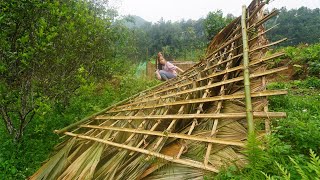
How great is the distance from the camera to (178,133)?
2318 millimetres

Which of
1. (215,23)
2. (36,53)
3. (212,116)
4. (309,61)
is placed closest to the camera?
(212,116)

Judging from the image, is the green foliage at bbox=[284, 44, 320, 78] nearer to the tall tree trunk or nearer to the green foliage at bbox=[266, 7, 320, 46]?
the tall tree trunk

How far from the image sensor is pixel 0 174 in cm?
280

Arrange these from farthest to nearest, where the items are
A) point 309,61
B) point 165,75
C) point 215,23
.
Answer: point 215,23 → point 165,75 → point 309,61

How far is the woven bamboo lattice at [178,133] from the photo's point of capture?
76.8 inches

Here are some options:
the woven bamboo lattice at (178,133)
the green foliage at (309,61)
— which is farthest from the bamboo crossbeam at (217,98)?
the green foliage at (309,61)

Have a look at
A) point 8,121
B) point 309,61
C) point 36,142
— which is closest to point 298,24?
point 309,61

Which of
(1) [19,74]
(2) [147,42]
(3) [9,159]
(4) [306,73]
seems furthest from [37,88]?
(2) [147,42]

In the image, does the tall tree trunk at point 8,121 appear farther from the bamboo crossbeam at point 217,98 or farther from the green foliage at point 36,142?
the bamboo crossbeam at point 217,98

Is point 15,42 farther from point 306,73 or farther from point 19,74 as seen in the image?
point 306,73

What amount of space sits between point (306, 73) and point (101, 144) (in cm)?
468

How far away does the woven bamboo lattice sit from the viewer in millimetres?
1951

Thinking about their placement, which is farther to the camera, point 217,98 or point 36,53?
point 36,53

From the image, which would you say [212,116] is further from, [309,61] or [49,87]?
Result: [309,61]
